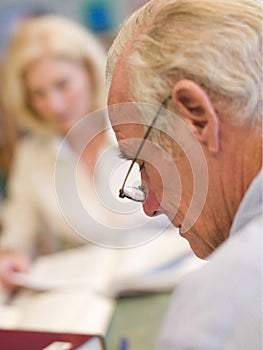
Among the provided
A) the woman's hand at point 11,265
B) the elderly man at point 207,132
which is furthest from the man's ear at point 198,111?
the woman's hand at point 11,265

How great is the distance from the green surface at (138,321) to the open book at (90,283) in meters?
0.01

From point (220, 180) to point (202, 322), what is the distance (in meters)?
0.12

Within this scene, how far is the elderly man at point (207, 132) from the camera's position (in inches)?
16.4

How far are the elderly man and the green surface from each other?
37 centimetres

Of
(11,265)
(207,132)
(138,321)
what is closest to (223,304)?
(207,132)

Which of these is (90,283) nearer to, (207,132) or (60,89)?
(207,132)

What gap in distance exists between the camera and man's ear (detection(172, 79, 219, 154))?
45cm

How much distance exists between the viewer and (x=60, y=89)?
172cm

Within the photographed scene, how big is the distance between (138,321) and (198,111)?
53cm

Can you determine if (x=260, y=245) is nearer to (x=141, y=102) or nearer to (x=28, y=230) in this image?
(x=141, y=102)

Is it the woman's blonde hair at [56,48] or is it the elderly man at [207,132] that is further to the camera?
the woman's blonde hair at [56,48]

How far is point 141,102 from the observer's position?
0.48 metres

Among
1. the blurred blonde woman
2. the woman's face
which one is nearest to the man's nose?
the blurred blonde woman

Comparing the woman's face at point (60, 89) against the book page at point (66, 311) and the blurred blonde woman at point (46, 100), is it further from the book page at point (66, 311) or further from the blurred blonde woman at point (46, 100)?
the book page at point (66, 311)
